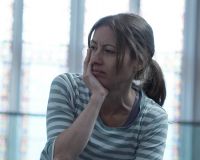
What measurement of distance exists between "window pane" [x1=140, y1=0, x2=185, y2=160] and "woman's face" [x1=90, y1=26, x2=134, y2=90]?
3.02 m

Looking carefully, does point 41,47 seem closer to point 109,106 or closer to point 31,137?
point 31,137

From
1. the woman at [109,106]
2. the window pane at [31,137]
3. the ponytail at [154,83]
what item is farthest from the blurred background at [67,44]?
the woman at [109,106]

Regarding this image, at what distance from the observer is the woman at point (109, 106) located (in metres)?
1.28

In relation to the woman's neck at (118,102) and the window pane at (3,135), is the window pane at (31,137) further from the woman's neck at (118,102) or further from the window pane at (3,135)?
the woman's neck at (118,102)

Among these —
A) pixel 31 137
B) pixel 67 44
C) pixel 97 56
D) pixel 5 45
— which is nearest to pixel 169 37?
pixel 67 44

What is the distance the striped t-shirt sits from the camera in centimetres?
132

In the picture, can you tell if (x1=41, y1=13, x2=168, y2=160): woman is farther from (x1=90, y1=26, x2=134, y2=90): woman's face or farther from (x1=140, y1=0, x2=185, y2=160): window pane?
(x1=140, y1=0, x2=185, y2=160): window pane

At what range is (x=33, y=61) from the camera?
429cm

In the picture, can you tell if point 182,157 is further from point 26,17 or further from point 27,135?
point 26,17

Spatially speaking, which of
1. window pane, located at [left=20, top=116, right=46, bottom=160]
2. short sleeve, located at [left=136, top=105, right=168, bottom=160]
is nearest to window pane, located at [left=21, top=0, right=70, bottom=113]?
window pane, located at [left=20, top=116, right=46, bottom=160]

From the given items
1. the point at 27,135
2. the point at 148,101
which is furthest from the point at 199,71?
the point at 148,101

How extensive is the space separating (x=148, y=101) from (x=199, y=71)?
308 centimetres

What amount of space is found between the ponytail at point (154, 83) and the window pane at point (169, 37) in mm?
2835

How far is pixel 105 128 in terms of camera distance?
1.36 m
